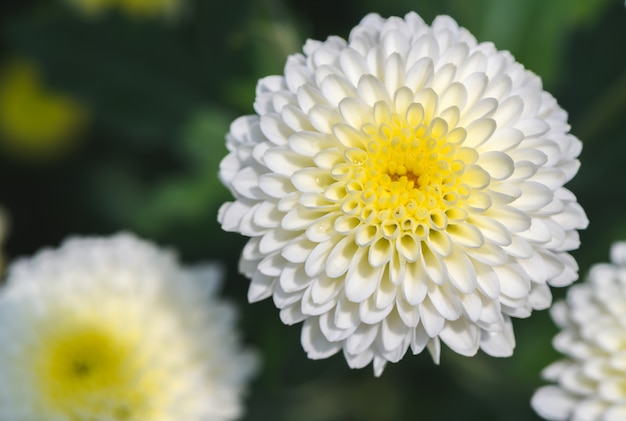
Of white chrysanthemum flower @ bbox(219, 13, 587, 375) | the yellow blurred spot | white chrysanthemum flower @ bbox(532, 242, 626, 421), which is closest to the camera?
white chrysanthemum flower @ bbox(219, 13, 587, 375)

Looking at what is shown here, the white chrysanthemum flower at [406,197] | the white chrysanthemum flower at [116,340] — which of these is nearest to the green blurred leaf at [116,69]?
the white chrysanthemum flower at [116,340]

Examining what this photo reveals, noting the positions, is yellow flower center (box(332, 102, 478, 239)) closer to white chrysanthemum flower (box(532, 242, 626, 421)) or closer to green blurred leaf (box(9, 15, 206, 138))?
white chrysanthemum flower (box(532, 242, 626, 421))

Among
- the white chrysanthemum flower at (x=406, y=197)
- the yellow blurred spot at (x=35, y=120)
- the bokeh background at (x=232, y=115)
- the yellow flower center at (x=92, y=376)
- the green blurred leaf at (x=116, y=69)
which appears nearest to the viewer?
the white chrysanthemum flower at (x=406, y=197)

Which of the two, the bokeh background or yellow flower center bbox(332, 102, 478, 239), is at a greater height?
the bokeh background

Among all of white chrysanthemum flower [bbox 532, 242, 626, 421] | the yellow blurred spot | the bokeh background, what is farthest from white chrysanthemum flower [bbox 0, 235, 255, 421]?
the yellow blurred spot

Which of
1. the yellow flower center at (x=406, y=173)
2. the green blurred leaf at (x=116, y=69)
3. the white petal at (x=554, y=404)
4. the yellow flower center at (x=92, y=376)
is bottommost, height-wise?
the white petal at (x=554, y=404)

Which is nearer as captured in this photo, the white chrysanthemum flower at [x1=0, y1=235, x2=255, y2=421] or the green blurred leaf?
the white chrysanthemum flower at [x1=0, y1=235, x2=255, y2=421]

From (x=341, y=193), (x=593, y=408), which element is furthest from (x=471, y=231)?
(x=593, y=408)

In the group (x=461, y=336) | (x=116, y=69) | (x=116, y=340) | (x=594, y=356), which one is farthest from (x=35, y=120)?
(x=594, y=356)

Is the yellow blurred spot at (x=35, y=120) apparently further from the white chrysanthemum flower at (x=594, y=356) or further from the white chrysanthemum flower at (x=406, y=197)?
the white chrysanthemum flower at (x=594, y=356)
